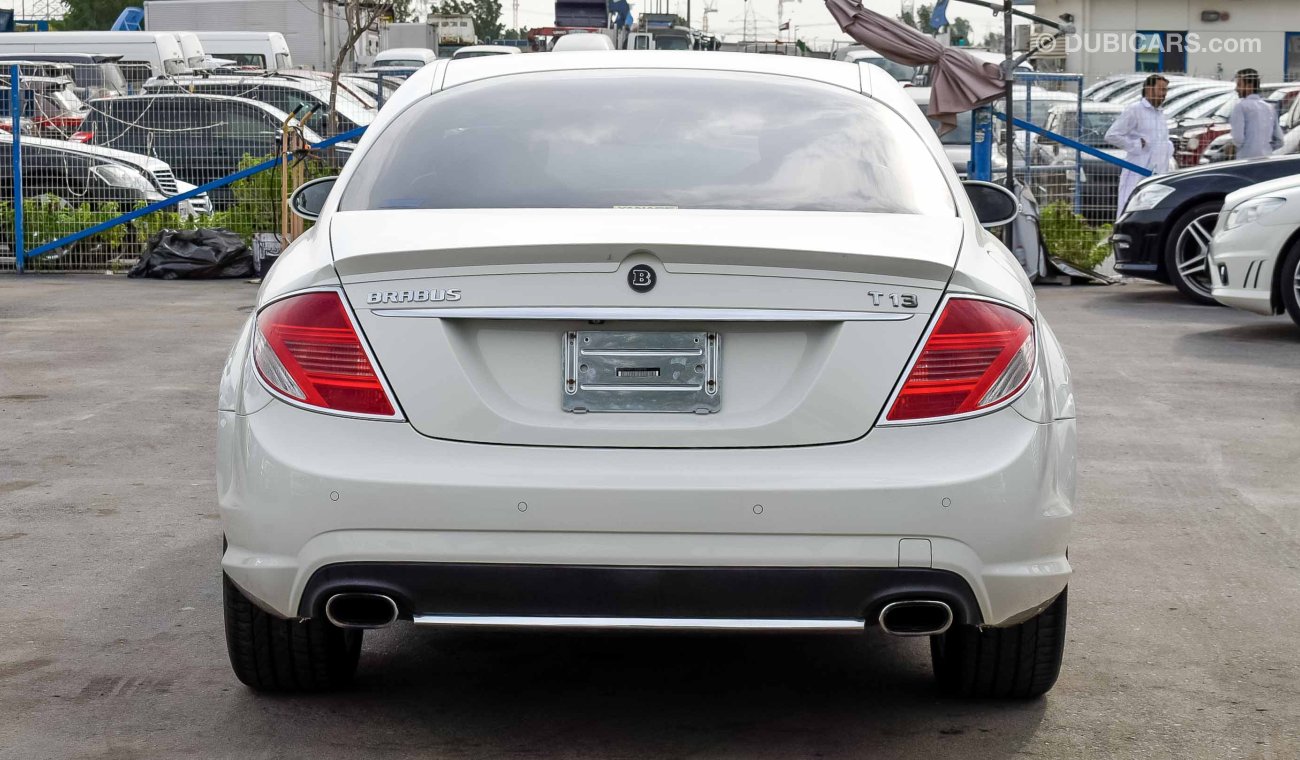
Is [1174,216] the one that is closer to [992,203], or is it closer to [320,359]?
[992,203]

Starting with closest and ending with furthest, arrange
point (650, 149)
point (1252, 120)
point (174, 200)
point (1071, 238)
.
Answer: point (650, 149) < point (1071, 238) < point (174, 200) < point (1252, 120)

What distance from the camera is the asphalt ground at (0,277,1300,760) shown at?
154 inches

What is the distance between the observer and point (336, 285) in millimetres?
3559

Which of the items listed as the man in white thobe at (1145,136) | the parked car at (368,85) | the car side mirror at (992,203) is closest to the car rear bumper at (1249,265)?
the man in white thobe at (1145,136)

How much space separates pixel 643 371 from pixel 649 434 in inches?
5.1

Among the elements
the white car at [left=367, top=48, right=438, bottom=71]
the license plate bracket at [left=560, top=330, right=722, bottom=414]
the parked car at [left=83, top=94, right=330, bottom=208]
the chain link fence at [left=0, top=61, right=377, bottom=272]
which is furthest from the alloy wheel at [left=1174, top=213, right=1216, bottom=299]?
the white car at [left=367, top=48, right=438, bottom=71]

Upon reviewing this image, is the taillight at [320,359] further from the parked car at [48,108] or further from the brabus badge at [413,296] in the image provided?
the parked car at [48,108]

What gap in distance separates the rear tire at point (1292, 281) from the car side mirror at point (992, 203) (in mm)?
6691

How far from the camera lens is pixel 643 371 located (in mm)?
3467

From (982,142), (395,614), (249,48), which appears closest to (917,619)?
(395,614)

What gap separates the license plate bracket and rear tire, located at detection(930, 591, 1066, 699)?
988 mm

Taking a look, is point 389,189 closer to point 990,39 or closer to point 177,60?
point 177,60

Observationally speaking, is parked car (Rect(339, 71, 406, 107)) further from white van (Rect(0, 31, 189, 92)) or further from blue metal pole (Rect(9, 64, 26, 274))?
blue metal pole (Rect(9, 64, 26, 274))

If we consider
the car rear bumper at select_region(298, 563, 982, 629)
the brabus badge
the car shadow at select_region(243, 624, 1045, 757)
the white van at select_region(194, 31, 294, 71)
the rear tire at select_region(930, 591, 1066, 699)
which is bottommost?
the car shadow at select_region(243, 624, 1045, 757)
